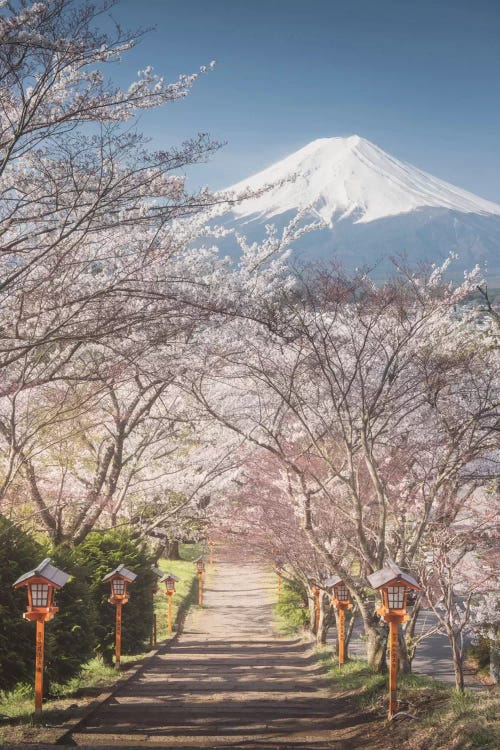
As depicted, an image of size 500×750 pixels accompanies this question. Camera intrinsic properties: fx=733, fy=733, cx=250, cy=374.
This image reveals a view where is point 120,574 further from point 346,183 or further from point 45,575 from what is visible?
point 346,183

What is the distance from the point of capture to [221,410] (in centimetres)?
1357

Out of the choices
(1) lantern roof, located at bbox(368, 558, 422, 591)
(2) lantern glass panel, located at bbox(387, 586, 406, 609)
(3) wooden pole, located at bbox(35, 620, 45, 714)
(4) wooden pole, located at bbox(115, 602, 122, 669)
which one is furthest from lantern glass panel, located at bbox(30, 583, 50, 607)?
(4) wooden pole, located at bbox(115, 602, 122, 669)

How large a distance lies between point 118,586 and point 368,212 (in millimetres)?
169006

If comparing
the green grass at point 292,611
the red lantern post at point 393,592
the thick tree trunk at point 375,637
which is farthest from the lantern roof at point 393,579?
the green grass at point 292,611


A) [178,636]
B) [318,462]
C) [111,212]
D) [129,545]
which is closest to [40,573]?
[111,212]

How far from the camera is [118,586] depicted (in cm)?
1190

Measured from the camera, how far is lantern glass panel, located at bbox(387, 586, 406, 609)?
805 centimetres

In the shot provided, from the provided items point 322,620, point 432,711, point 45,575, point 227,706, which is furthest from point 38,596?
point 322,620

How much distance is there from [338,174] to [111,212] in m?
159

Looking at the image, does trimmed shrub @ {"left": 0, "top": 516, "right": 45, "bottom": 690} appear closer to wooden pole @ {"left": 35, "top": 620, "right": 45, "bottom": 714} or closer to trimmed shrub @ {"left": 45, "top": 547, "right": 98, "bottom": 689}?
wooden pole @ {"left": 35, "top": 620, "right": 45, "bottom": 714}

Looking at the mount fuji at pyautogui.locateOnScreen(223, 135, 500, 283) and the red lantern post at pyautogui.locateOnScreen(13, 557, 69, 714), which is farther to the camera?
the mount fuji at pyautogui.locateOnScreen(223, 135, 500, 283)

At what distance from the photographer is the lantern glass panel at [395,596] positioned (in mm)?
8047

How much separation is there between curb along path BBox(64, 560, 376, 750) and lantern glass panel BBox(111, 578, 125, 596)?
52.9 inches

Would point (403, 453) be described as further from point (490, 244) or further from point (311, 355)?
point (490, 244)
